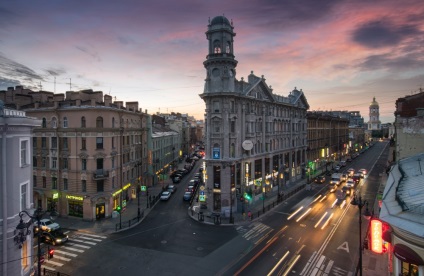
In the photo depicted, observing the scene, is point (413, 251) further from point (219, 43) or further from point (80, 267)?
point (219, 43)

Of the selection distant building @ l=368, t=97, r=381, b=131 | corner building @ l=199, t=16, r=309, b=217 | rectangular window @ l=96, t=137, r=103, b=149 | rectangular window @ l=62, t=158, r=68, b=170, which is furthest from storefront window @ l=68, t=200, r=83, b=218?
distant building @ l=368, t=97, r=381, b=131

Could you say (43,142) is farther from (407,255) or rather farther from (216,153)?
(407,255)

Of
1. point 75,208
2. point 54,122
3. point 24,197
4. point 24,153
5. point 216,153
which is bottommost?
point 75,208

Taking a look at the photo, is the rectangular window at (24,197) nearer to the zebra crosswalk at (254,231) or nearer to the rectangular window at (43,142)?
the rectangular window at (43,142)

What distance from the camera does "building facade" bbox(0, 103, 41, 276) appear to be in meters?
16.7

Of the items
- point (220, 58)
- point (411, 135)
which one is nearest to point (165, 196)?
point (220, 58)

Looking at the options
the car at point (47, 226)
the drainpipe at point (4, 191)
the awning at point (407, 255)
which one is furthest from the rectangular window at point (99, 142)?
the awning at point (407, 255)

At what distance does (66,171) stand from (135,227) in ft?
41.7

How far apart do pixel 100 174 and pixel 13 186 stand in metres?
16.9

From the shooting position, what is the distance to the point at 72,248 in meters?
25.6

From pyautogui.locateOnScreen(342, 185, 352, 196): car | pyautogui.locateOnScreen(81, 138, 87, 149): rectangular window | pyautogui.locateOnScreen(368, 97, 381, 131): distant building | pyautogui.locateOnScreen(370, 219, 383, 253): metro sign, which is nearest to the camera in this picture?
pyautogui.locateOnScreen(370, 219, 383, 253): metro sign

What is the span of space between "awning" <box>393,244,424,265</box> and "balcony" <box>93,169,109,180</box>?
3240cm

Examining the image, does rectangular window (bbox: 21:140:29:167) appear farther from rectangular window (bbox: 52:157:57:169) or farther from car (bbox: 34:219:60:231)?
rectangular window (bbox: 52:157:57:169)

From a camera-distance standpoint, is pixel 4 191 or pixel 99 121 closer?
pixel 4 191
